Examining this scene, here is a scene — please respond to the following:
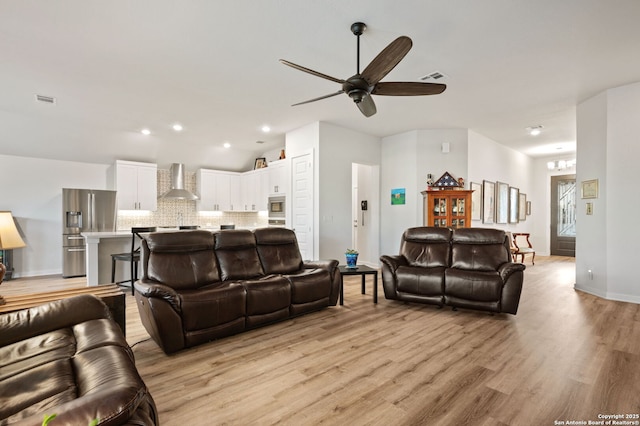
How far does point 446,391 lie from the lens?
2.07 metres

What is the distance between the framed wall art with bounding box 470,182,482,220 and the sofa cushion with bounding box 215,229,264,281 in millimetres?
4681

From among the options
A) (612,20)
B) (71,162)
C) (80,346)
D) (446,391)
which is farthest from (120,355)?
(71,162)

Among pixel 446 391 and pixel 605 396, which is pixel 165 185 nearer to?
pixel 446 391

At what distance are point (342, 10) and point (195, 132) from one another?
4601 millimetres

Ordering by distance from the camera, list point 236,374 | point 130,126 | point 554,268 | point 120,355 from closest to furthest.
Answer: point 120,355, point 236,374, point 130,126, point 554,268

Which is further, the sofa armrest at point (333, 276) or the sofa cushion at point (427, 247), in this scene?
the sofa cushion at point (427, 247)

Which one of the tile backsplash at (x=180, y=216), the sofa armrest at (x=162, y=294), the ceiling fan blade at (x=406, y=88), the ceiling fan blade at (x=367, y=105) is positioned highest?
the ceiling fan blade at (x=406, y=88)

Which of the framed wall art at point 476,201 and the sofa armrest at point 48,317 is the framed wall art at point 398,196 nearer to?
the framed wall art at point 476,201

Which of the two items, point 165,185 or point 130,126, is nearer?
point 130,126

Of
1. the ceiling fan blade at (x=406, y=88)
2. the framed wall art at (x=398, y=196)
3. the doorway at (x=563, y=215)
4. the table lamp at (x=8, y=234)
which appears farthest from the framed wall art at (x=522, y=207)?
the table lamp at (x=8, y=234)

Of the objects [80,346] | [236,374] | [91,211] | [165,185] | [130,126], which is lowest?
[236,374]

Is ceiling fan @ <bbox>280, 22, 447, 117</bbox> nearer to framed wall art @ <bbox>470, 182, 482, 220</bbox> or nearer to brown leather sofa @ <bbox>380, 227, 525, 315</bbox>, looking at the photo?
brown leather sofa @ <bbox>380, 227, 525, 315</bbox>

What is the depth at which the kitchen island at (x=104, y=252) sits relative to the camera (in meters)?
4.66

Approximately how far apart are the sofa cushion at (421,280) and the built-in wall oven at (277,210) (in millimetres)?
3249
